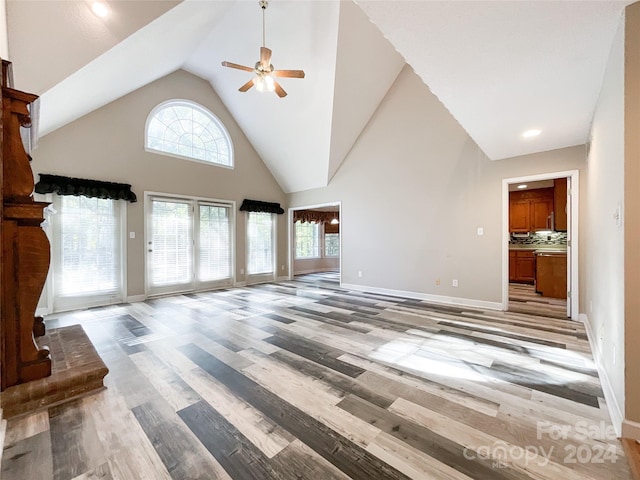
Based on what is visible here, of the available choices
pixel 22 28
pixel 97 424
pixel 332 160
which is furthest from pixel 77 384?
pixel 332 160

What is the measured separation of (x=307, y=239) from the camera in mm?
9484

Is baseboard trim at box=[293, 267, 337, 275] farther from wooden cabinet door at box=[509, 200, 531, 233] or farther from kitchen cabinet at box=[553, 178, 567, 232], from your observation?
kitchen cabinet at box=[553, 178, 567, 232]

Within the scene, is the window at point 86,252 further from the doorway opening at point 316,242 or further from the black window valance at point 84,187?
the doorway opening at point 316,242

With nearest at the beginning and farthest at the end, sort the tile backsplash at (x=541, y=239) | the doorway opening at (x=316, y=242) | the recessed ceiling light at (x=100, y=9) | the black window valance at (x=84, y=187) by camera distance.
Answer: the recessed ceiling light at (x=100, y=9)
the black window valance at (x=84, y=187)
the tile backsplash at (x=541, y=239)
the doorway opening at (x=316, y=242)

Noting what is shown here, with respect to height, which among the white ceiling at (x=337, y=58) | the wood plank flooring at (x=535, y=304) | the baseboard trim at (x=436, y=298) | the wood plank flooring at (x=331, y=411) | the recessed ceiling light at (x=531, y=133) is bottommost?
the wood plank flooring at (x=535, y=304)

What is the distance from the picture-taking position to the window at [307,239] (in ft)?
30.1

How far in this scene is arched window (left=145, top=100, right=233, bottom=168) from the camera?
17.4ft

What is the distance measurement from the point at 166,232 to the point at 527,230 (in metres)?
8.42

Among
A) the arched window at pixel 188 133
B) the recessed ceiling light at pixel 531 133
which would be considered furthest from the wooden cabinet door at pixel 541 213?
the arched window at pixel 188 133

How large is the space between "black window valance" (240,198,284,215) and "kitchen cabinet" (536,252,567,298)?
19.7 feet

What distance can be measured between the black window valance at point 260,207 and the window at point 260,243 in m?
0.20

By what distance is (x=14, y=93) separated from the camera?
1.73 metres

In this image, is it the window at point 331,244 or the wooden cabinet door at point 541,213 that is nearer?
the wooden cabinet door at point 541,213

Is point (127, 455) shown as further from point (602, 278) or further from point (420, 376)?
point (602, 278)
